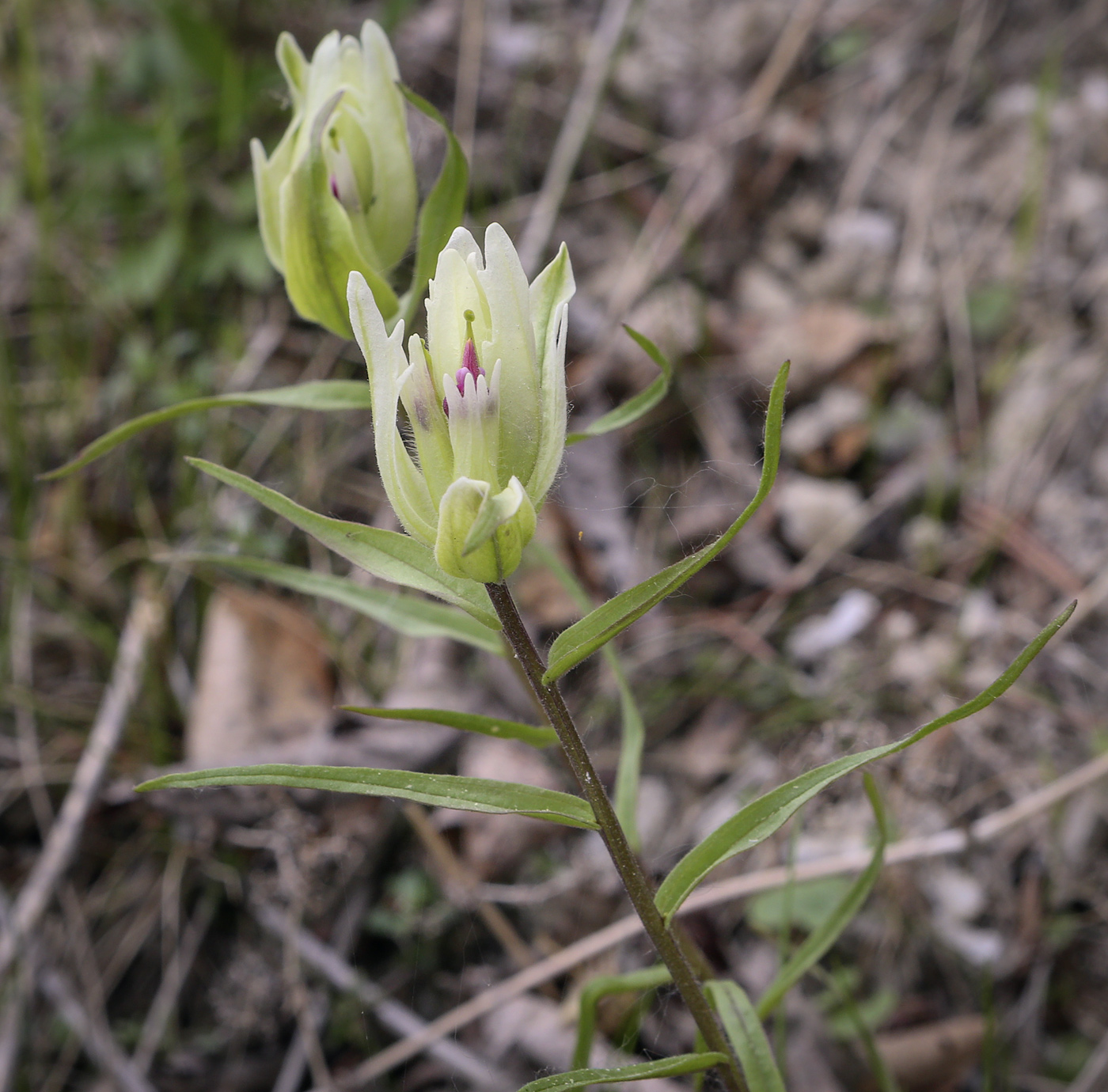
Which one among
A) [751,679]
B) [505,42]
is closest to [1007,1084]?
[751,679]

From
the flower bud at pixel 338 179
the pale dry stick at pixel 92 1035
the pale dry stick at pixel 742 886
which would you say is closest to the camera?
the flower bud at pixel 338 179

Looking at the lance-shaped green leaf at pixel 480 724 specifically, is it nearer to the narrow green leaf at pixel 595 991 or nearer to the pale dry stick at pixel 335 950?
the narrow green leaf at pixel 595 991

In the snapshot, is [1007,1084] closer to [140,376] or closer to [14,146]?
[140,376]

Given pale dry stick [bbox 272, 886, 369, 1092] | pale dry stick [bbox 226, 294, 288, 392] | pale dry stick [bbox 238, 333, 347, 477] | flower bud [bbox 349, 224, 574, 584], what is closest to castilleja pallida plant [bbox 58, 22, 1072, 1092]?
flower bud [bbox 349, 224, 574, 584]

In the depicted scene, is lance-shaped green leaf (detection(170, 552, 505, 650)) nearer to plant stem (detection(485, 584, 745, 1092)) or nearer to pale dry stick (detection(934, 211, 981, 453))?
plant stem (detection(485, 584, 745, 1092))

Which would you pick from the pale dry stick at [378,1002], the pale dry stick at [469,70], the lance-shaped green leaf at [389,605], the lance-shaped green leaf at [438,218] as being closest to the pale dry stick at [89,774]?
the pale dry stick at [378,1002]

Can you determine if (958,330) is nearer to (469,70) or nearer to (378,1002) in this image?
(469,70)

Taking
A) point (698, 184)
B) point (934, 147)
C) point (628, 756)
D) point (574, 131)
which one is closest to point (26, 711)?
point (628, 756)
